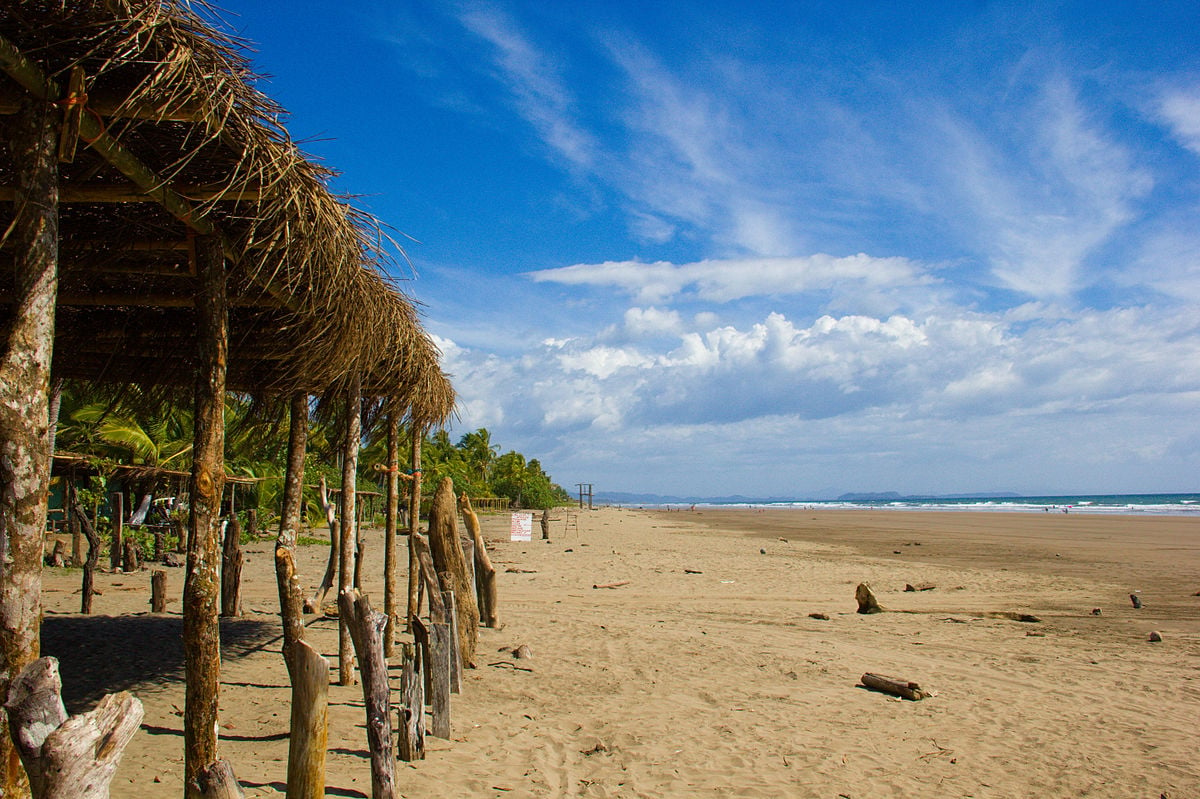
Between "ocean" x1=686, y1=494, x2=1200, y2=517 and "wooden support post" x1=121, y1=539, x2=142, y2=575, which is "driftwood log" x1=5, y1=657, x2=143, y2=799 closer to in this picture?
"wooden support post" x1=121, y1=539, x2=142, y2=575

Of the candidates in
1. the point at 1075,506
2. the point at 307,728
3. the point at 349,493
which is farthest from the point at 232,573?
the point at 1075,506

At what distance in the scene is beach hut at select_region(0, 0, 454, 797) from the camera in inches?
109

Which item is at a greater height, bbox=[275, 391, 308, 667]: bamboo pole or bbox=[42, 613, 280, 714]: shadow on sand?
bbox=[275, 391, 308, 667]: bamboo pole

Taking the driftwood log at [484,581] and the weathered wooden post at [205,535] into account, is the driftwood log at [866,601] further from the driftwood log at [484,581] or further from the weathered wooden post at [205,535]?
the weathered wooden post at [205,535]

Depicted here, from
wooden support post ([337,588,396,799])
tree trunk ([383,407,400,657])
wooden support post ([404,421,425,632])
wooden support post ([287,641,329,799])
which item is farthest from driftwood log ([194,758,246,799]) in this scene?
wooden support post ([404,421,425,632])

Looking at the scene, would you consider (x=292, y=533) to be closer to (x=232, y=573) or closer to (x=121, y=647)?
(x=121, y=647)

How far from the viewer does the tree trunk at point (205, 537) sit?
3.81 metres

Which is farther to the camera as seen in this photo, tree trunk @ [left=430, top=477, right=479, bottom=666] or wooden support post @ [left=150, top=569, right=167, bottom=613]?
wooden support post @ [left=150, top=569, right=167, bottom=613]

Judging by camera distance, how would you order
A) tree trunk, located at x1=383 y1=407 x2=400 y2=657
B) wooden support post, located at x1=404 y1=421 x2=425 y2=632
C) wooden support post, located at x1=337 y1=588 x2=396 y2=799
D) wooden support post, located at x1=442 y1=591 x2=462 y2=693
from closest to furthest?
wooden support post, located at x1=337 y1=588 x2=396 y2=799, wooden support post, located at x1=442 y1=591 x2=462 y2=693, tree trunk, located at x1=383 y1=407 x2=400 y2=657, wooden support post, located at x1=404 y1=421 x2=425 y2=632

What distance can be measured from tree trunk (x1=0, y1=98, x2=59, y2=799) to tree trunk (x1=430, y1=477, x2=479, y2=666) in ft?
14.7

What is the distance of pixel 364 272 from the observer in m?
5.33

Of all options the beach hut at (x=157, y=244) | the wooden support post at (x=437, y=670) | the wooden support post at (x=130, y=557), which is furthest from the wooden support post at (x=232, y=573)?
the wooden support post at (x=130, y=557)

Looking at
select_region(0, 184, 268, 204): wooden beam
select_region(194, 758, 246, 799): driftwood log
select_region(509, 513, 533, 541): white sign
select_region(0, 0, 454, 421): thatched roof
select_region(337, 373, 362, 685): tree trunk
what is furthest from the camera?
select_region(509, 513, 533, 541): white sign

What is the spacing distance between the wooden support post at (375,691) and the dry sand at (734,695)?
2.14 feet
